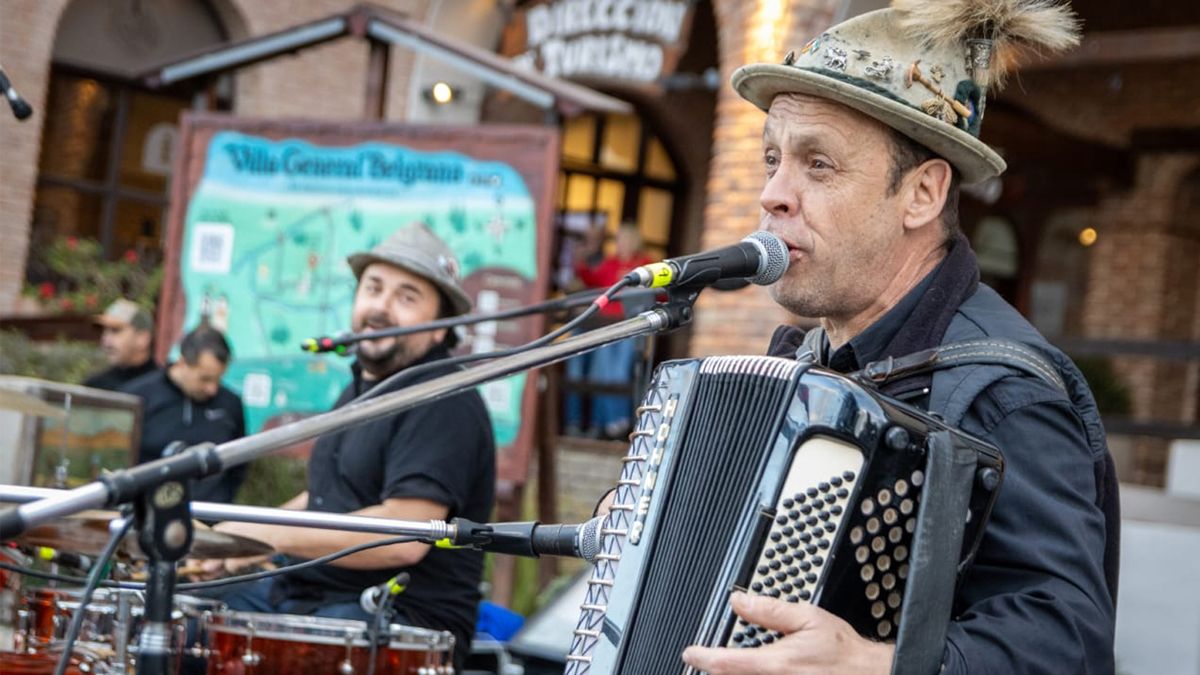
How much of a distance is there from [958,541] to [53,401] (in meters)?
4.92

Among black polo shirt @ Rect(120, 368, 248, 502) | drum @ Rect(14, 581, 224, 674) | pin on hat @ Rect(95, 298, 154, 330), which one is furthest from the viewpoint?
pin on hat @ Rect(95, 298, 154, 330)

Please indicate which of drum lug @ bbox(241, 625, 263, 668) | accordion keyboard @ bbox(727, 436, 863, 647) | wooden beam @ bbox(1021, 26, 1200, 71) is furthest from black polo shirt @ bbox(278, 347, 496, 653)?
wooden beam @ bbox(1021, 26, 1200, 71)

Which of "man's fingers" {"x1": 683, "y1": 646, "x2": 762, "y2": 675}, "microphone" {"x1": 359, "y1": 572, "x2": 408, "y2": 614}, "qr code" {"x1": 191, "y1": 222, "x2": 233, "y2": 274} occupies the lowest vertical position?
"microphone" {"x1": 359, "y1": 572, "x2": 408, "y2": 614}

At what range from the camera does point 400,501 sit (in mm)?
4422

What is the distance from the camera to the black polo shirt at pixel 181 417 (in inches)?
307

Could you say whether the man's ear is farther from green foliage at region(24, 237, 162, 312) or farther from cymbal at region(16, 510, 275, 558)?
green foliage at region(24, 237, 162, 312)

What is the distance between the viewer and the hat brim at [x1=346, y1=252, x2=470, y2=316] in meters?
5.12

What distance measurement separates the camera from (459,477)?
14.9ft

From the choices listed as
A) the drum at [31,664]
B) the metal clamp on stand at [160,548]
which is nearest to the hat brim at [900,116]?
the metal clamp on stand at [160,548]

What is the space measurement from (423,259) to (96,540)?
152cm

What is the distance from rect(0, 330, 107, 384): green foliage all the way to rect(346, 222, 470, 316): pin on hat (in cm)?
565

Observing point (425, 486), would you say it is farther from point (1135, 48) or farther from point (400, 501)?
point (1135, 48)

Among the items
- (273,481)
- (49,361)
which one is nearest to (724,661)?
(273,481)

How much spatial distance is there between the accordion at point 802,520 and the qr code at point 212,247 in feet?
21.1
